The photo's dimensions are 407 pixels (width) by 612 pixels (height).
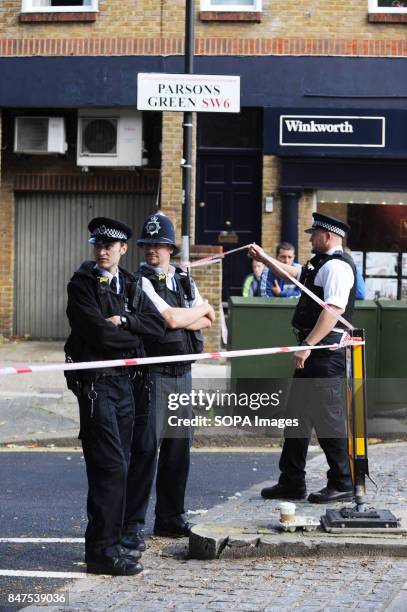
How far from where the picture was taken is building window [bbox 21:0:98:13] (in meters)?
18.5

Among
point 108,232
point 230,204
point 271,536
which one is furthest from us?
point 230,204

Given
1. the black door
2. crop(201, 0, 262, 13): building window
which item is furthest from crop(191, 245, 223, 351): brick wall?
crop(201, 0, 262, 13): building window

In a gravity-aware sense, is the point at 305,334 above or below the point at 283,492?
above

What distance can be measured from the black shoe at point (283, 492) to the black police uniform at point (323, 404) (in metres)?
0.01

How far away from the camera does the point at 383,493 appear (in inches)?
340

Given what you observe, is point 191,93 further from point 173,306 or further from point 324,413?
point 173,306

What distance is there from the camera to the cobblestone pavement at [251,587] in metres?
6.11

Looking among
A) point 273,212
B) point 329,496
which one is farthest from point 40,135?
point 329,496

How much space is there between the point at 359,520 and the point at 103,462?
161cm

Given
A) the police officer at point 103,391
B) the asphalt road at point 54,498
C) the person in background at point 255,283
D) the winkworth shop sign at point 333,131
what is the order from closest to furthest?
1. the police officer at point 103,391
2. the asphalt road at point 54,498
3. the person in background at point 255,283
4. the winkworth shop sign at point 333,131

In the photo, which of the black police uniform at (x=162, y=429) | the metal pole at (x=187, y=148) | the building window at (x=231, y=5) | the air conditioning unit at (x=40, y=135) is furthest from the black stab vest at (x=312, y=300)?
the air conditioning unit at (x=40, y=135)

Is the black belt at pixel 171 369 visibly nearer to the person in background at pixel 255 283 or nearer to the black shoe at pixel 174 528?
the black shoe at pixel 174 528

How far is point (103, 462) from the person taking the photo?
6.80 meters

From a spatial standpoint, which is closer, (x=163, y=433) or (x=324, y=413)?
(x=163, y=433)
